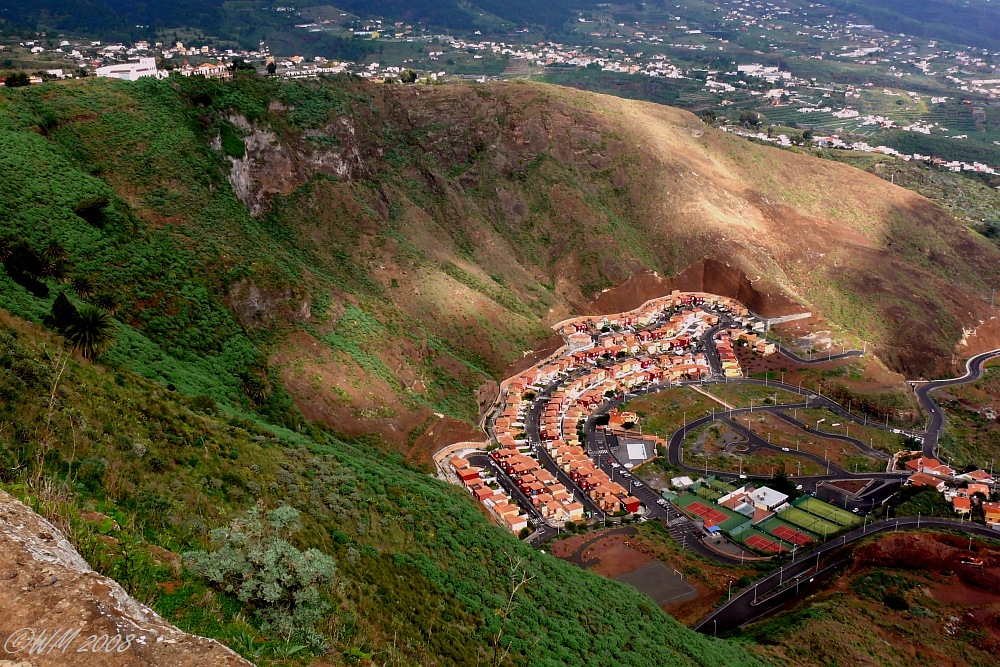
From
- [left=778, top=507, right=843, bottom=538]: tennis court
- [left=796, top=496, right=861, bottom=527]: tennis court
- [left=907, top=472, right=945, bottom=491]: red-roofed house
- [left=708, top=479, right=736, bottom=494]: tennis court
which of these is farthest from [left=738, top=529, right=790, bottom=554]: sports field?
[left=907, top=472, right=945, bottom=491]: red-roofed house

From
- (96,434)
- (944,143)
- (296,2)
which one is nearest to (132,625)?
(96,434)

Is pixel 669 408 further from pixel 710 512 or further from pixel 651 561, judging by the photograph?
pixel 651 561

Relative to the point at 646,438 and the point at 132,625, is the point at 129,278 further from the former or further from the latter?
the point at 646,438

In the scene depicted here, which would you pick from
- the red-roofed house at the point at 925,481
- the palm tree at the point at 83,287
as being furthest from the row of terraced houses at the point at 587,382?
the palm tree at the point at 83,287

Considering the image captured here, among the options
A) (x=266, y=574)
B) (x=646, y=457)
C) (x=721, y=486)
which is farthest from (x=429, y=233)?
(x=266, y=574)

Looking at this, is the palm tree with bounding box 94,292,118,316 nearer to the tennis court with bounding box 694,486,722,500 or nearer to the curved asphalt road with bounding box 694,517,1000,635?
the curved asphalt road with bounding box 694,517,1000,635

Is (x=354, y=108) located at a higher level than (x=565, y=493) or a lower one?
higher

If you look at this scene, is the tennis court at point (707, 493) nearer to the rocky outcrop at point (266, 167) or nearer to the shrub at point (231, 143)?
the rocky outcrop at point (266, 167)
